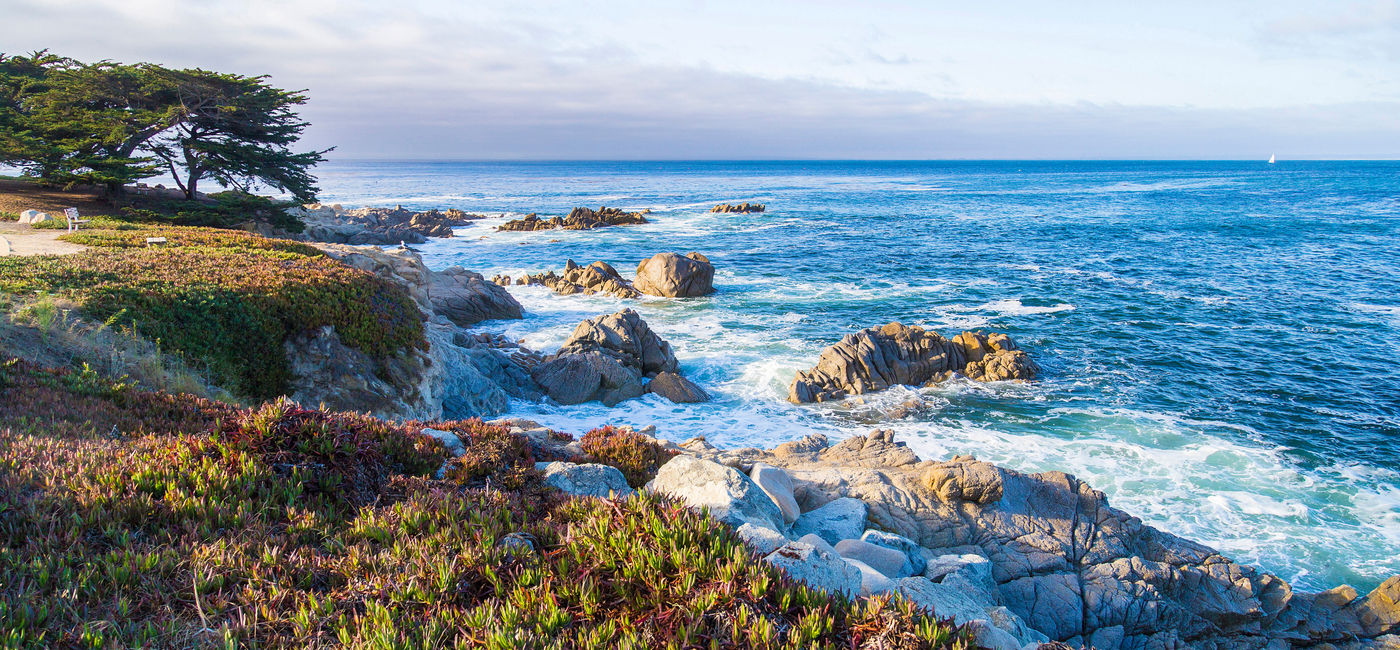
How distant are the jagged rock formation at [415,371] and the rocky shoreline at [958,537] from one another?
5cm

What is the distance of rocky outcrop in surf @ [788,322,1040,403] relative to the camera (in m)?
21.8

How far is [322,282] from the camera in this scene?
15.9m

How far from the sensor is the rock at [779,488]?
867 cm

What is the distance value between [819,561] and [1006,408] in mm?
17281

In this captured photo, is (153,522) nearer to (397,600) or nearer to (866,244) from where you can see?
(397,600)

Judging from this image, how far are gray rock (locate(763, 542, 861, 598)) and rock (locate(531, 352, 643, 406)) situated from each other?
15.3 metres

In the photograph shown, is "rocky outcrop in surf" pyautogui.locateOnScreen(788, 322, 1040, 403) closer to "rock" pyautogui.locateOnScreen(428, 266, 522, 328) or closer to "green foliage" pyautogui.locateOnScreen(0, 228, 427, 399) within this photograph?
"green foliage" pyautogui.locateOnScreen(0, 228, 427, 399)

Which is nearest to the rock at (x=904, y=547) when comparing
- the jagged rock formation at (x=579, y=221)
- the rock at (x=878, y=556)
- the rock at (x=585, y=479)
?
the rock at (x=878, y=556)

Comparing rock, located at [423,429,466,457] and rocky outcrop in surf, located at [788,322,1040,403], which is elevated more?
rock, located at [423,429,466,457]

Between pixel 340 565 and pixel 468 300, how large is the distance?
26.7 meters

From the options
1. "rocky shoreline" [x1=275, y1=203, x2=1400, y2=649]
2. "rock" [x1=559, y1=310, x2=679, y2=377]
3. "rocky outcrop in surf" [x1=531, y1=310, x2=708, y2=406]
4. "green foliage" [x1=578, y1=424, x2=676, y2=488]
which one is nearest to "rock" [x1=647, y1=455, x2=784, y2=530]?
"rocky shoreline" [x1=275, y1=203, x2=1400, y2=649]

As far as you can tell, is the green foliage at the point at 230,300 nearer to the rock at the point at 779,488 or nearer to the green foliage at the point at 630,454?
the green foliage at the point at 630,454

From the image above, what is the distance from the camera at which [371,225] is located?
5975 cm

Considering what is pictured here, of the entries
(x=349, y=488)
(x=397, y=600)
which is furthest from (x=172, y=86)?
(x=397, y=600)
